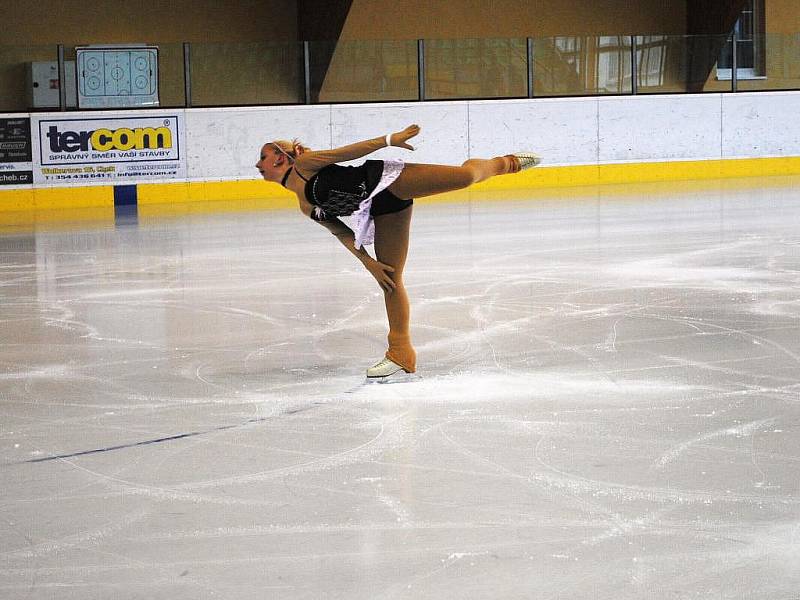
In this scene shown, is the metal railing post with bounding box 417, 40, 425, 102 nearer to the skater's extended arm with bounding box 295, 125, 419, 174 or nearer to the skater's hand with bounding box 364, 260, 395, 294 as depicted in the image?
the skater's hand with bounding box 364, 260, 395, 294

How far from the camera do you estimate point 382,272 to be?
21.0 feet

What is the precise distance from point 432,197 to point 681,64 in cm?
515

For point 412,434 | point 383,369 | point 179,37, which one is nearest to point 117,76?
point 179,37

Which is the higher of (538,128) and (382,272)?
(538,128)

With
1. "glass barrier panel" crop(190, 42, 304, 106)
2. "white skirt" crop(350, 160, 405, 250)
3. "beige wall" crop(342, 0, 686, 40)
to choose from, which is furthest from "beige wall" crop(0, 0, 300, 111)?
"white skirt" crop(350, 160, 405, 250)

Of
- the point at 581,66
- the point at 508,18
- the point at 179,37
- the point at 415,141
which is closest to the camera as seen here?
the point at 415,141

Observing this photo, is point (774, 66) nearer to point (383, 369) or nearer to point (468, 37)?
point (468, 37)

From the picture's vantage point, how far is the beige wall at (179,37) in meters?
19.3

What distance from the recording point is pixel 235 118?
1945 centimetres

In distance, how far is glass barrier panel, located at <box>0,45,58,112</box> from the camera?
18828mm

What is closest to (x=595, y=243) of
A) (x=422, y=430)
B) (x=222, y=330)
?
(x=222, y=330)

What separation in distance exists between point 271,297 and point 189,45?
35.7 ft

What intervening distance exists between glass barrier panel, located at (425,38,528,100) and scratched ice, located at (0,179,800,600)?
32.6 ft

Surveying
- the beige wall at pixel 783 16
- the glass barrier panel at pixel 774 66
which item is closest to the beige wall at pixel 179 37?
the glass barrier panel at pixel 774 66
